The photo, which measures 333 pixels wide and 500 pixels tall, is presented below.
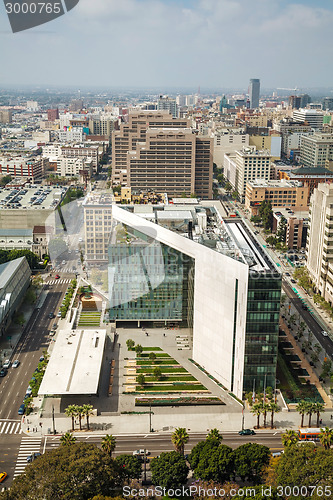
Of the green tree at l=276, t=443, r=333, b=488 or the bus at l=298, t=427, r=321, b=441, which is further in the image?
the bus at l=298, t=427, r=321, b=441

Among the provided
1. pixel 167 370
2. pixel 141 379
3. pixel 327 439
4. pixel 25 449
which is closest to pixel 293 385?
pixel 327 439

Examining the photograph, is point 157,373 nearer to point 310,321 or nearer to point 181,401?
point 181,401

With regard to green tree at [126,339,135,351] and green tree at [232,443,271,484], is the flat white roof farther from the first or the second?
green tree at [232,443,271,484]

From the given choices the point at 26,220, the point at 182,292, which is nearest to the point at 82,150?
the point at 26,220

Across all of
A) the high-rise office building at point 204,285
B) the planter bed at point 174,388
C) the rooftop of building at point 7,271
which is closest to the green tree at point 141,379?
the planter bed at point 174,388

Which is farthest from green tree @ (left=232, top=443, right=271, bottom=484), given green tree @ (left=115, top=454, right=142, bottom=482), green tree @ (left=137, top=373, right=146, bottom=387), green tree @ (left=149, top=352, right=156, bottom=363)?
green tree @ (left=149, top=352, right=156, bottom=363)

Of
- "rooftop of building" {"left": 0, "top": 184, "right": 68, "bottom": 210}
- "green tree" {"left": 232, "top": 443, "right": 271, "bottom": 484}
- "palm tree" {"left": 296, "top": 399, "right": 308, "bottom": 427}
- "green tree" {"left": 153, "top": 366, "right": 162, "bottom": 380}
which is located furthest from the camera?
"rooftop of building" {"left": 0, "top": 184, "right": 68, "bottom": 210}
